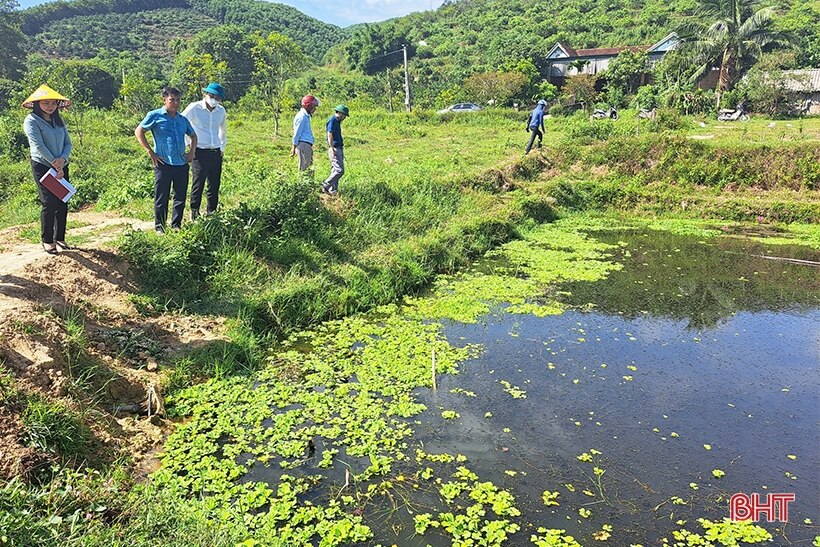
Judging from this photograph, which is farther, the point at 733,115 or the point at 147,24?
the point at 147,24

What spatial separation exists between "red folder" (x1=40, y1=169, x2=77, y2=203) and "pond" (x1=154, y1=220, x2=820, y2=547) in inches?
95.6

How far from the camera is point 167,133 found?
6348mm

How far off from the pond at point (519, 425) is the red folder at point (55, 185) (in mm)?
2429

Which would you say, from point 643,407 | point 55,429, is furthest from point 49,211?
point 643,407

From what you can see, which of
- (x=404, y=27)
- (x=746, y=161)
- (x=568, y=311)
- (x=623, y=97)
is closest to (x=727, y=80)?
(x=623, y=97)

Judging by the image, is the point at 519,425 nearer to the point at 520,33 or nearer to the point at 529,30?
the point at 520,33

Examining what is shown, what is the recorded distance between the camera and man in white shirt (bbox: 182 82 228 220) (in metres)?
6.94

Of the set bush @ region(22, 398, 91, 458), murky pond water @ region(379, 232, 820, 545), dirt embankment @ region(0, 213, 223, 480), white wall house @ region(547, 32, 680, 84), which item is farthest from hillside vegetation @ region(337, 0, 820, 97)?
bush @ region(22, 398, 91, 458)

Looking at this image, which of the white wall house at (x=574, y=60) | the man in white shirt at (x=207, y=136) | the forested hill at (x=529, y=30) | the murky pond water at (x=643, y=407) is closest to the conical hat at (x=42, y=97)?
the man in white shirt at (x=207, y=136)

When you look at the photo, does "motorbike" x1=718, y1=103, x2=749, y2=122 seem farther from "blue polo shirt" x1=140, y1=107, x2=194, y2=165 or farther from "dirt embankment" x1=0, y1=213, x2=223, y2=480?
"dirt embankment" x1=0, y1=213, x2=223, y2=480

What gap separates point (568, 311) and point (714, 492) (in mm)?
3535

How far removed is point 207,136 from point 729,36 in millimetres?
29406

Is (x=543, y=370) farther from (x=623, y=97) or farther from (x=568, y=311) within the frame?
(x=623, y=97)

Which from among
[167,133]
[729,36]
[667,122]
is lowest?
[167,133]
